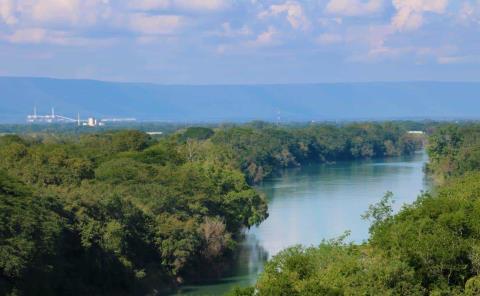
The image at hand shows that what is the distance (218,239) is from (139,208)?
314 centimetres

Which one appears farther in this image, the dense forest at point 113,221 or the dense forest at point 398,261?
the dense forest at point 113,221

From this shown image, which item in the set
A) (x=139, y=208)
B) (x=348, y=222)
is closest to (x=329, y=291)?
(x=139, y=208)

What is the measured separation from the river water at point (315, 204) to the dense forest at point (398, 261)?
668 centimetres

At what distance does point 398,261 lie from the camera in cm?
2039

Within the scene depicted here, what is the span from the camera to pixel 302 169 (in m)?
83.9

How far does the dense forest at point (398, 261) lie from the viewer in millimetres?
18786

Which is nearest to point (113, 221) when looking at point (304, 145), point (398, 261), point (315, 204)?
point (398, 261)

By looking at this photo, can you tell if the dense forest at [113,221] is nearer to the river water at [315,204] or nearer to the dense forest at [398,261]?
the dense forest at [398,261]

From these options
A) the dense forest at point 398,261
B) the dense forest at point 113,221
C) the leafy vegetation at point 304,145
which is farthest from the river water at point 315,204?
the dense forest at point 398,261

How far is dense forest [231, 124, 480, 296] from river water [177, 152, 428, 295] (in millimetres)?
6677

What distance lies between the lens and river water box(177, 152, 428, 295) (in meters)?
34.0

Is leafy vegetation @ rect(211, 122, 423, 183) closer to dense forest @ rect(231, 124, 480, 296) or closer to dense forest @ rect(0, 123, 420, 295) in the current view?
dense forest @ rect(0, 123, 420, 295)

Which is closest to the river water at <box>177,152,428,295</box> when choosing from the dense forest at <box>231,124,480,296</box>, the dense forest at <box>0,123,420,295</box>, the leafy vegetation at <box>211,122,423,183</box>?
the dense forest at <box>0,123,420,295</box>

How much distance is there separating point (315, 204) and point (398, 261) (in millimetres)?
30716
